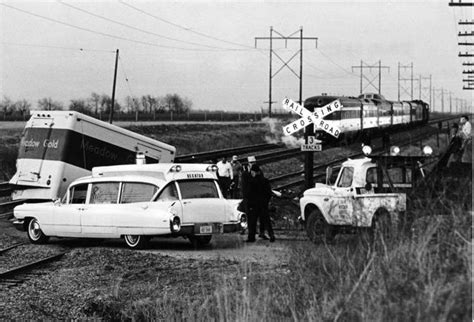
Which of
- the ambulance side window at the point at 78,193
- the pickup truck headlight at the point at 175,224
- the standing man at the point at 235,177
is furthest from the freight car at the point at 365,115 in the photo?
the pickup truck headlight at the point at 175,224

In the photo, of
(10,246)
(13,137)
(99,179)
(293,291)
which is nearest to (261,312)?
(293,291)

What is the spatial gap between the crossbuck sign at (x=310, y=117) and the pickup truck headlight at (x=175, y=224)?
3.07 m

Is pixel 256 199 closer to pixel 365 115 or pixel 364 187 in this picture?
pixel 364 187

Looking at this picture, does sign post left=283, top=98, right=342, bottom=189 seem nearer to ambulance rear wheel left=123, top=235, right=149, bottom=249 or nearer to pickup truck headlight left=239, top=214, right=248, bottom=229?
pickup truck headlight left=239, top=214, right=248, bottom=229

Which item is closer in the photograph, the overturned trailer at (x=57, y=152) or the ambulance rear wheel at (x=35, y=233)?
the ambulance rear wheel at (x=35, y=233)

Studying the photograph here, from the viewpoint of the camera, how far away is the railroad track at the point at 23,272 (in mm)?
12516

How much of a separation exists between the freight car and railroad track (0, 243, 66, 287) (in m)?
15.9

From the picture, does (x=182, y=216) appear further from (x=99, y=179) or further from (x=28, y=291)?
(x=28, y=291)

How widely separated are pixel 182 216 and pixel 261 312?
6972mm

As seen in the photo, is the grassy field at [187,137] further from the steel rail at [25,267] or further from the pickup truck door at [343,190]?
the pickup truck door at [343,190]

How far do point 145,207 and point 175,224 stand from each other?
29.8 inches

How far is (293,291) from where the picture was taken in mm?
7957

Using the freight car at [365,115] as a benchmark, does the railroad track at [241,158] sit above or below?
below

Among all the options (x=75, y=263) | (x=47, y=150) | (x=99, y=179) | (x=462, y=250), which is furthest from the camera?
(x=47, y=150)
